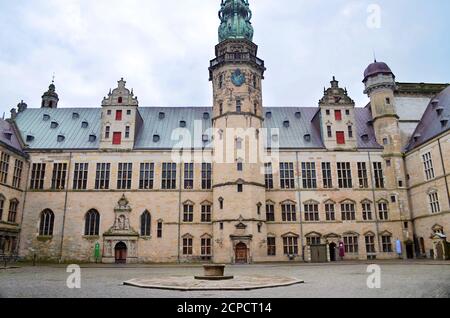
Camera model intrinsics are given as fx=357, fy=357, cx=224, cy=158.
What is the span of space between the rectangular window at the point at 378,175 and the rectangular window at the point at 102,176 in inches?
1242

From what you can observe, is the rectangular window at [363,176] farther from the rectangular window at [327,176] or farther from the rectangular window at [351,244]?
the rectangular window at [351,244]

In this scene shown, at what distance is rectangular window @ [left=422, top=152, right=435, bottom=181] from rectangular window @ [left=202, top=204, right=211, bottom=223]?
24.2 meters

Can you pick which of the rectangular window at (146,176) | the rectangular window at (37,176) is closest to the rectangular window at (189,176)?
the rectangular window at (146,176)

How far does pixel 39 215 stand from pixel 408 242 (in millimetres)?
41694

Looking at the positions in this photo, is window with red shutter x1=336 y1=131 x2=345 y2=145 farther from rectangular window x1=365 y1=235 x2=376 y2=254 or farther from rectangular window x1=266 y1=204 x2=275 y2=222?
rectangular window x1=266 y1=204 x2=275 y2=222

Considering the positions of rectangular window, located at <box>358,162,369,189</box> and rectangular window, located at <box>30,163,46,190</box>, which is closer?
rectangular window, located at <box>30,163,46,190</box>

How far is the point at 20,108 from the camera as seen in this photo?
49219 mm

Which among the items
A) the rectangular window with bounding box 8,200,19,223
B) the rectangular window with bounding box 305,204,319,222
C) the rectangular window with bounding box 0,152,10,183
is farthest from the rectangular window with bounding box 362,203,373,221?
the rectangular window with bounding box 0,152,10,183

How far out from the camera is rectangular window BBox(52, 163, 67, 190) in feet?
136

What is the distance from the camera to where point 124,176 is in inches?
1641

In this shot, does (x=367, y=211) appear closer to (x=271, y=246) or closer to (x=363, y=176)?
(x=363, y=176)

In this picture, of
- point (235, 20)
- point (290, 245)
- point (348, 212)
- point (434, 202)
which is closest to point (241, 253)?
point (290, 245)
